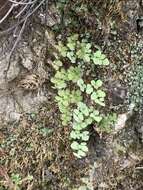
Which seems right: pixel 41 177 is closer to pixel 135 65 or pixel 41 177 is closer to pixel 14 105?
pixel 14 105

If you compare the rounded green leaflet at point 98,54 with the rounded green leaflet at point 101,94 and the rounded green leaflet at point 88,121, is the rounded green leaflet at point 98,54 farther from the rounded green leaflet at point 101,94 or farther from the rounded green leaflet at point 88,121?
the rounded green leaflet at point 88,121

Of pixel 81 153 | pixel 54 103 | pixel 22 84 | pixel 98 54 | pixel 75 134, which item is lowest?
pixel 81 153

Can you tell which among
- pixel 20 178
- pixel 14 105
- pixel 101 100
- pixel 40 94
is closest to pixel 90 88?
pixel 101 100

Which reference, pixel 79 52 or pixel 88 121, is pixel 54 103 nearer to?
pixel 88 121

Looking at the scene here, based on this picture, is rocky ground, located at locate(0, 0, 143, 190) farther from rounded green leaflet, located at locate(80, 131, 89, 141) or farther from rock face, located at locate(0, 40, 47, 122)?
rounded green leaflet, located at locate(80, 131, 89, 141)

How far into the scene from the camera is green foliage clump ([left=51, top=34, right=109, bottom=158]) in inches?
94.4

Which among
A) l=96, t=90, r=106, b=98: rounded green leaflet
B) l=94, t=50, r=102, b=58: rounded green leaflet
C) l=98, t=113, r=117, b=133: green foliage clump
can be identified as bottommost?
l=98, t=113, r=117, b=133: green foliage clump

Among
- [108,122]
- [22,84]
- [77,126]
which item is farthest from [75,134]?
[22,84]

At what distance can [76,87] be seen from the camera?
8.01 feet

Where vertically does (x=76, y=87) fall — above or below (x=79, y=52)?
below

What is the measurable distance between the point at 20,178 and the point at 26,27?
89 centimetres

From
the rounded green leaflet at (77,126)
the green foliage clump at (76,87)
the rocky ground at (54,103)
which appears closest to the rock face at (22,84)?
the rocky ground at (54,103)

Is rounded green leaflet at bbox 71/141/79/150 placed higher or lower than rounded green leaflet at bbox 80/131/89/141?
lower

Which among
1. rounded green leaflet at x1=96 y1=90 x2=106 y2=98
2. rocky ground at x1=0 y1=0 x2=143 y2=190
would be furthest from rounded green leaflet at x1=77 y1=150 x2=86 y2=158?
rounded green leaflet at x1=96 y1=90 x2=106 y2=98
